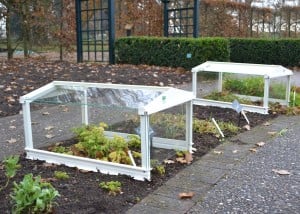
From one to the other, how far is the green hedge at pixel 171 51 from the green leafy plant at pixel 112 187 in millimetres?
7453

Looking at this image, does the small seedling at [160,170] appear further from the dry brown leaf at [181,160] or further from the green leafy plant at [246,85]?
the green leafy plant at [246,85]

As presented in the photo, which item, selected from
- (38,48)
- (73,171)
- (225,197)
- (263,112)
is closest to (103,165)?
(73,171)

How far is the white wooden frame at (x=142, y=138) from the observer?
11.0ft

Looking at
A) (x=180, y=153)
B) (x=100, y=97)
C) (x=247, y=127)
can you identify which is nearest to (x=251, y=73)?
(x=247, y=127)

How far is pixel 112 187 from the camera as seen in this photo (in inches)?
124

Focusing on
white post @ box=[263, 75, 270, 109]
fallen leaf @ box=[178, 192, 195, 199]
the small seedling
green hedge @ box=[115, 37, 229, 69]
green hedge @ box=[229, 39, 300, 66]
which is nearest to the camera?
fallen leaf @ box=[178, 192, 195, 199]


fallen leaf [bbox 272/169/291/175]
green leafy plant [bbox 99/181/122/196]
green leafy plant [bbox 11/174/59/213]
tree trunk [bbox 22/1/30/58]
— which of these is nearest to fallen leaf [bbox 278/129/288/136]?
fallen leaf [bbox 272/169/291/175]

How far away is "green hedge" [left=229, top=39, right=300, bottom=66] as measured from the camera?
1409cm

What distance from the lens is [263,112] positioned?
19.9 feet

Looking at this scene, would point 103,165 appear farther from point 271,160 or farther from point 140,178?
point 271,160

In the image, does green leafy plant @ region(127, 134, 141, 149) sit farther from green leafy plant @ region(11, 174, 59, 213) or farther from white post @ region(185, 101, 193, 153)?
green leafy plant @ region(11, 174, 59, 213)

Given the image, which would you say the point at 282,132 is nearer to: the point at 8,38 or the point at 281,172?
the point at 281,172

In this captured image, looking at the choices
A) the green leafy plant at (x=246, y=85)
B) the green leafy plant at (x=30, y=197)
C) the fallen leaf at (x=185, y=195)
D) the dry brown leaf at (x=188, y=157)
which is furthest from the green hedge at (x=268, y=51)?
the green leafy plant at (x=30, y=197)

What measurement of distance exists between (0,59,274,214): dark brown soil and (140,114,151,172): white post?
0.15m
